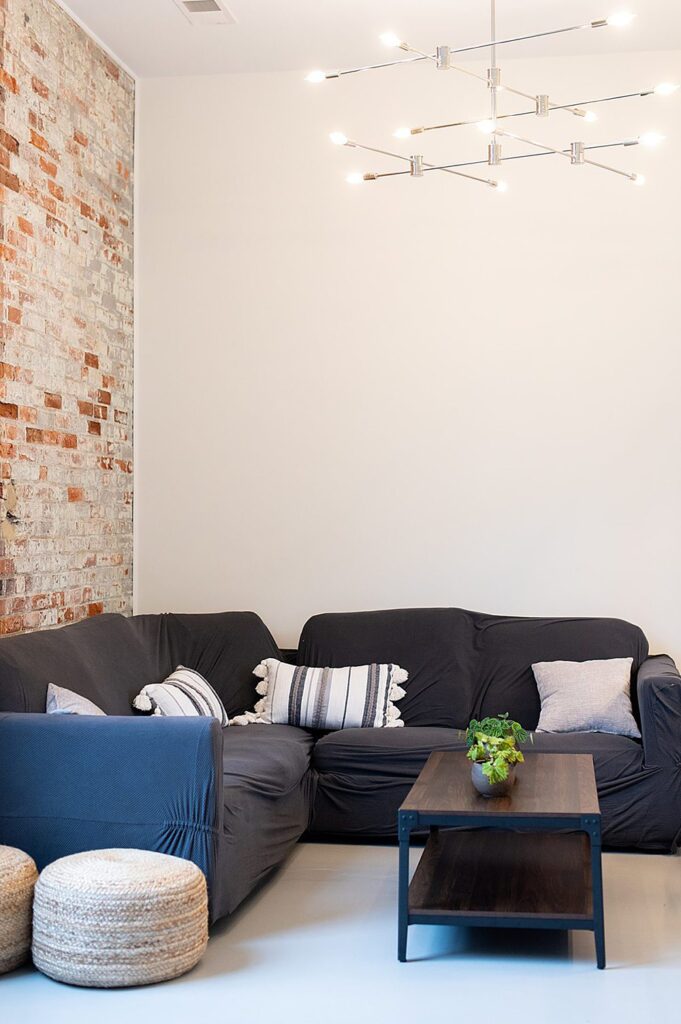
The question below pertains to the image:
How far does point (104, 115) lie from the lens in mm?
5129

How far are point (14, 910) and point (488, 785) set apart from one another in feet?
4.47

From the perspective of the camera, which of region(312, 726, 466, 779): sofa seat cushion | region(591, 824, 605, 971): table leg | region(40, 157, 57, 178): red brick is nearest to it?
region(591, 824, 605, 971): table leg

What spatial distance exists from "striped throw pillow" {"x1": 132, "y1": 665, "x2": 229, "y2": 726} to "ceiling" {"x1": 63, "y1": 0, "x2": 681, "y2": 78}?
2.77m

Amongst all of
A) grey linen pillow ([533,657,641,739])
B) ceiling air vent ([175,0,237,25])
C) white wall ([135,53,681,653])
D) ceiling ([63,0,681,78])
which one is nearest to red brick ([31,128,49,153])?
ceiling ([63,0,681,78])

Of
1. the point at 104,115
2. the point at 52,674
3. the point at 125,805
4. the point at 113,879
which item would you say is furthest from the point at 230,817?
the point at 104,115

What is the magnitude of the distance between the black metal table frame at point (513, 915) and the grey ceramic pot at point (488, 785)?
0.20 metres

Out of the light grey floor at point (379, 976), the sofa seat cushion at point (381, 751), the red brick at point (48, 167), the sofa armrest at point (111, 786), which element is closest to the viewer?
the light grey floor at point (379, 976)

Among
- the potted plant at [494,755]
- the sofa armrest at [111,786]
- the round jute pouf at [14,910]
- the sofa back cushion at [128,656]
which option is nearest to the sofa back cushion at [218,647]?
the sofa back cushion at [128,656]

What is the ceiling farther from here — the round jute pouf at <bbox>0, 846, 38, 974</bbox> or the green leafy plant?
the round jute pouf at <bbox>0, 846, 38, 974</bbox>

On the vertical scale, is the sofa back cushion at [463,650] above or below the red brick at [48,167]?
below

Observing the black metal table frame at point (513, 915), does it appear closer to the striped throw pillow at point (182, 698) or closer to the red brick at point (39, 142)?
the striped throw pillow at point (182, 698)

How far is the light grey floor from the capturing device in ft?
9.07

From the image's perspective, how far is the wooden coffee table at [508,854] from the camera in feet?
10.1

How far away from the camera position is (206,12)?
15.4 feet
